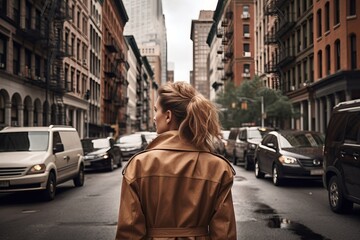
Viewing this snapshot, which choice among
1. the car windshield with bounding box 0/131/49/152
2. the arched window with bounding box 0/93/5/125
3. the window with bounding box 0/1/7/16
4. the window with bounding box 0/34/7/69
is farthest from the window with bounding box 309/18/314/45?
the car windshield with bounding box 0/131/49/152

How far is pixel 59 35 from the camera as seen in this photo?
3703 cm

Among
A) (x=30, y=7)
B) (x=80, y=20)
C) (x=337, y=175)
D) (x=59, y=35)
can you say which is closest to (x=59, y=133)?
(x=337, y=175)

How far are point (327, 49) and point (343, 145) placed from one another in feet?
93.8

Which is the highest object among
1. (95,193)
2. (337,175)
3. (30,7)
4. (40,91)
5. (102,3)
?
(102,3)

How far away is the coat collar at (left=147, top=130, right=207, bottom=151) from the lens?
234 centimetres

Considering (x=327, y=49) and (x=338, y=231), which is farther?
(x=327, y=49)

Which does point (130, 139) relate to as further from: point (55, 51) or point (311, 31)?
point (311, 31)

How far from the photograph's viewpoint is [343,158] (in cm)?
845

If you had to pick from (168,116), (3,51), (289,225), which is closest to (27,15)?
(3,51)

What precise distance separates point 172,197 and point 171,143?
268 mm

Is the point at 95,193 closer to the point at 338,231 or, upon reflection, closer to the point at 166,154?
the point at 338,231

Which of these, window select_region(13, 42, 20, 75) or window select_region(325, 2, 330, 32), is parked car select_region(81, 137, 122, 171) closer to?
window select_region(13, 42, 20, 75)

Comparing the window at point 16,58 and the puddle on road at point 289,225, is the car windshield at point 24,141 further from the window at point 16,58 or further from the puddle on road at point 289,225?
the window at point 16,58

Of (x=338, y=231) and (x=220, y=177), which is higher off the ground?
(x=220, y=177)
